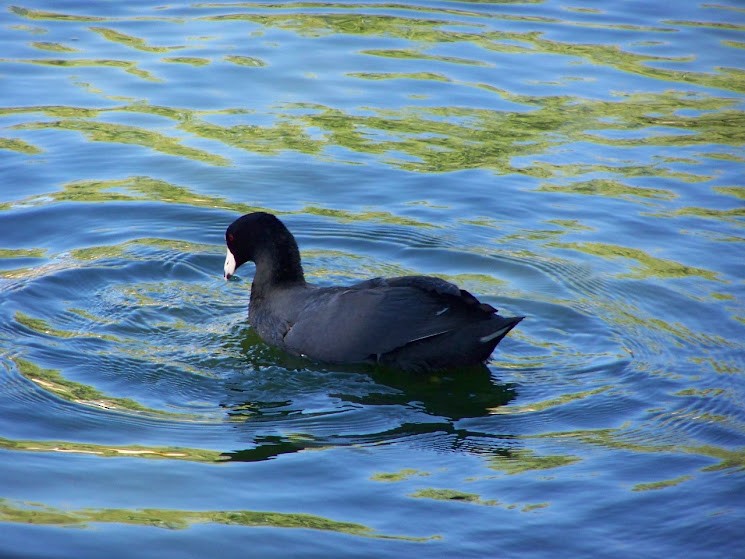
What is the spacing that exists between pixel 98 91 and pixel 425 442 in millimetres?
7356

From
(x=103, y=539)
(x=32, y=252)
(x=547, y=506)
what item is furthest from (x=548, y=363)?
(x=32, y=252)

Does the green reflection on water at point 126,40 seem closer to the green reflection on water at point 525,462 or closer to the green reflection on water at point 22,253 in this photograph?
the green reflection on water at point 22,253

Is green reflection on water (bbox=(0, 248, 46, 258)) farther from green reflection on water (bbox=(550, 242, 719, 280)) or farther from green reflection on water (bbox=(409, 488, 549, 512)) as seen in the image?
green reflection on water (bbox=(409, 488, 549, 512))

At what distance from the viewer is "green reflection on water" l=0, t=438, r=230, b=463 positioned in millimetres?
5895

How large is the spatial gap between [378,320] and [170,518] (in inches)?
87.7

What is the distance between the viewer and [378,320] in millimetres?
7137

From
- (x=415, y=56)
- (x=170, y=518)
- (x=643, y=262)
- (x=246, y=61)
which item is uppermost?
(x=415, y=56)

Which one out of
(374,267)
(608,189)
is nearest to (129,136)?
(374,267)

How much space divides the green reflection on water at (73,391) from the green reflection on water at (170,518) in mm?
1091

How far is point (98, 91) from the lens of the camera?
1220cm

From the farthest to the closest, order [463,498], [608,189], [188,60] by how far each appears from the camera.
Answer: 1. [188,60]
2. [608,189]
3. [463,498]

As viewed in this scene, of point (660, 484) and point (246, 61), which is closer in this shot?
point (660, 484)

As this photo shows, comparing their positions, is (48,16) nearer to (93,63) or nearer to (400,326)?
(93,63)

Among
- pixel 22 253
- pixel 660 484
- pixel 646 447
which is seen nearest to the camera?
pixel 660 484
